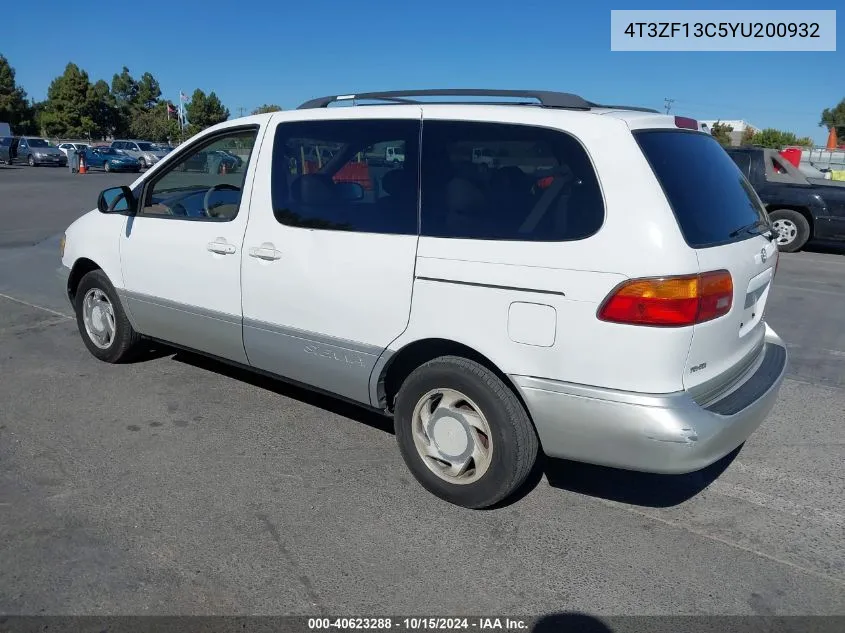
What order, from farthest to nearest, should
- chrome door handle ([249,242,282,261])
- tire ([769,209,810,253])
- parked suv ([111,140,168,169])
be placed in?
parked suv ([111,140,168,169]) → tire ([769,209,810,253]) → chrome door handle ([249,242,282,261])

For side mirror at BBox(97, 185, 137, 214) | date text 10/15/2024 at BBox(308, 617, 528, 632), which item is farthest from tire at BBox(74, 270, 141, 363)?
date text 10/15/2024 at BBox(308, 617, 528, 632)

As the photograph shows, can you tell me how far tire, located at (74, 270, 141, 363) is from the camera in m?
5.08

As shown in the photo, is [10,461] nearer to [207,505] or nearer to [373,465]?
[207,505]

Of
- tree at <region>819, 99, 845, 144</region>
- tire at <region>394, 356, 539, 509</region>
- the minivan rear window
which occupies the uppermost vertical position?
tree at <region>819, 99, 845, 144</region>

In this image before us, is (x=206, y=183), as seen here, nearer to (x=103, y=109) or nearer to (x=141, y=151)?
(x=141, y=151)

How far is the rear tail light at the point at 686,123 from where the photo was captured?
342 cm

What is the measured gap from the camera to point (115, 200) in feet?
16.3

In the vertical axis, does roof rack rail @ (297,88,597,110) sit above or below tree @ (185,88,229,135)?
below

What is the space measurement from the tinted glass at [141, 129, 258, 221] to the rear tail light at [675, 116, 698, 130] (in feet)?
7.63

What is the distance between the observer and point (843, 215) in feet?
37.4

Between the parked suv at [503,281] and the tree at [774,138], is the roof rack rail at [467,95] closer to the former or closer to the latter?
the parked suv at [503,281]

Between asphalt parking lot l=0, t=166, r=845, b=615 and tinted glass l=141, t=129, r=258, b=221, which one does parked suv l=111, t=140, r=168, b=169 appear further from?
asphalt parking lot l=0, t=166, r=845, b=615

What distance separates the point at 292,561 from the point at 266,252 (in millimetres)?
1689

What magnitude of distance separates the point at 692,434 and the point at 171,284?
3236 millimetres
